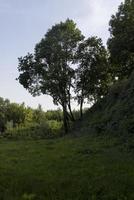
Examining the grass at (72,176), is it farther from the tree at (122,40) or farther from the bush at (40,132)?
the bush at (40,132)

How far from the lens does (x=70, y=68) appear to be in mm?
59031

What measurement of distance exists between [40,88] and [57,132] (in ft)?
21.4

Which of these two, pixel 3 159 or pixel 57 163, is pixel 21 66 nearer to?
pixel 3 159

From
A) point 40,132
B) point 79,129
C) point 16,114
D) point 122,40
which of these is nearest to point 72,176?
point 79,129

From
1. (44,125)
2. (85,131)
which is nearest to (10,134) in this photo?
(44,125)

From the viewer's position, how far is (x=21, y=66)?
6044 centimetres

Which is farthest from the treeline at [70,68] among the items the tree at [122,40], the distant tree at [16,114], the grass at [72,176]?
the distant tree at [16,114]

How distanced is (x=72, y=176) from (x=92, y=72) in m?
41.0

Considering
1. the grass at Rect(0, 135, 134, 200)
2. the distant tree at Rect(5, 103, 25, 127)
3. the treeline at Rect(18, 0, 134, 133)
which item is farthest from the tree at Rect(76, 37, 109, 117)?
the distant tree at Rect(5, 103, 25, 127)

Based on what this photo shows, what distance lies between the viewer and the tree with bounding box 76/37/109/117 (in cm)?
5828

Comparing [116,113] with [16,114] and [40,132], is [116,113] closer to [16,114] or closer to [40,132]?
[40,132]

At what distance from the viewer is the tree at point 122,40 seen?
54000mm

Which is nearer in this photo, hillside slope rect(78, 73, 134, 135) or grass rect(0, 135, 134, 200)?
grass rect(0, 135, 134, 200)

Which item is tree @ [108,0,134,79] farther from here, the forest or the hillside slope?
the hillside slope
